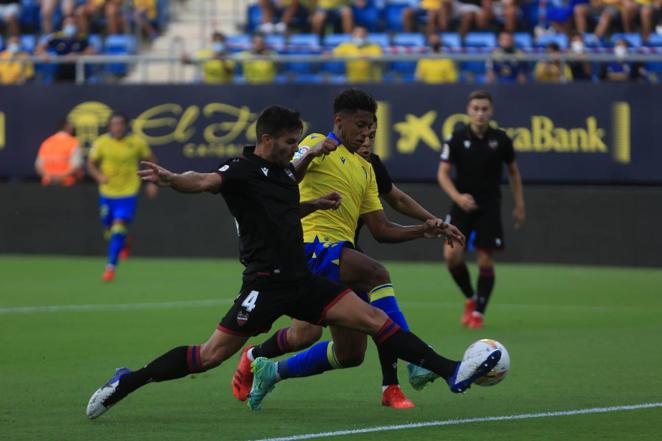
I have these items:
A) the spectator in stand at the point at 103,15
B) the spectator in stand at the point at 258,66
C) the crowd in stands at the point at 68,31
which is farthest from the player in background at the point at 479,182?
the spectator in stand at the point at 103,15

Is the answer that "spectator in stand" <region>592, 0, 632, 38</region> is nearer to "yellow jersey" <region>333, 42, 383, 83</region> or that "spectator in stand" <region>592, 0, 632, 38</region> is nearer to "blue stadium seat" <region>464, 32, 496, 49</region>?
"blue stadium seat" <region>464, 32, 496, 49</region>

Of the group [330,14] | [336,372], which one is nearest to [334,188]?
[336,372]

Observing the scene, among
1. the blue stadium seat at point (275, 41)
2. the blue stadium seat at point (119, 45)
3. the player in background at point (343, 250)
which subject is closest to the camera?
the player in background at point (343, 250)

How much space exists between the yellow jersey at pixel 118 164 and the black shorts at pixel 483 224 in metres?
7.19

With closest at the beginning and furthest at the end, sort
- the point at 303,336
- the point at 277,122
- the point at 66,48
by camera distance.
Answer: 1. the point at 277,122
2. the point at 303,336
3. the point at 66,48

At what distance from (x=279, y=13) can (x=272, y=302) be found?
1671 cm

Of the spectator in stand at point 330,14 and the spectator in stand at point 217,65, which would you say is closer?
the spectator in stand at point 217,65

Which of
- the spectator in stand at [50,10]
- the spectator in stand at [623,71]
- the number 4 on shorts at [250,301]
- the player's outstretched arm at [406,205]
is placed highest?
the player's outstretched arm at [406,205]

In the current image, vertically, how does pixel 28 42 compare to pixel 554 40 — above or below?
below

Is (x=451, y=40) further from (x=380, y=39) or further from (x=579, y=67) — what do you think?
(x=579, y=67)

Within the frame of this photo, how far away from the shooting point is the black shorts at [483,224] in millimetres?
14008

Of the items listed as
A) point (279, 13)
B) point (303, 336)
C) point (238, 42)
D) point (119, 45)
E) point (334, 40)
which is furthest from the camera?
point (119, 45)

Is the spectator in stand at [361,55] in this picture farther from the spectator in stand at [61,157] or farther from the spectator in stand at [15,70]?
the spectator in stand at [15,70]

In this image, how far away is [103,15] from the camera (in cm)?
2531
